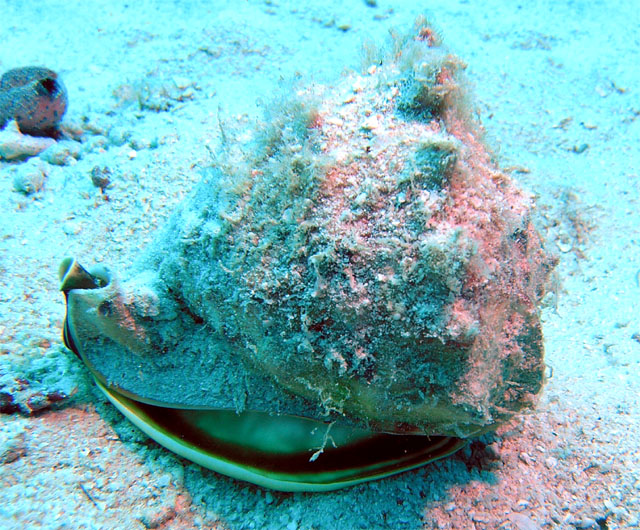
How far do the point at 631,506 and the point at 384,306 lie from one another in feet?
5.46

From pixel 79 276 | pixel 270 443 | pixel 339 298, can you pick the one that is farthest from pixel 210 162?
pixel 270 443

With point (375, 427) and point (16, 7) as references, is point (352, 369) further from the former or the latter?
point (16, 7)

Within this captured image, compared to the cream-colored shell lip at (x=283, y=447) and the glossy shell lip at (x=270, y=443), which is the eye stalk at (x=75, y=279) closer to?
the glossy shell lip at (x=270, y=443)

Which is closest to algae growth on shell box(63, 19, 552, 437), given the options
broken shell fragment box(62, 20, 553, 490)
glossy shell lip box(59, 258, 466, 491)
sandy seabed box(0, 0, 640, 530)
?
broken shell fragment box(62, 20, 553, 490)

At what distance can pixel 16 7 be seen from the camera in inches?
222

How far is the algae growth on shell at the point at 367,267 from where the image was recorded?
1.49 m

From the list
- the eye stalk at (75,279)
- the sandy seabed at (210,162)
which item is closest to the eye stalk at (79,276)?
the eye stalk at (75,279)

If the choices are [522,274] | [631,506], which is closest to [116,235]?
[522,274]

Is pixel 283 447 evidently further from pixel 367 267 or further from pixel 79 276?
pixel 79 276

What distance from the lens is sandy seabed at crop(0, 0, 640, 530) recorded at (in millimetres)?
2016

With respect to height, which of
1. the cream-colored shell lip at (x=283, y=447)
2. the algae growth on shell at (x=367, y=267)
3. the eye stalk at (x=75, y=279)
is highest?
the algae growth on shell at (x=367, y=267)

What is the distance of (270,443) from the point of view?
6.92 feet

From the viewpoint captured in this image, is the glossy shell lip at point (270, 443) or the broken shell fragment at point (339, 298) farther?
the glossy shell lip at point (270, 443)

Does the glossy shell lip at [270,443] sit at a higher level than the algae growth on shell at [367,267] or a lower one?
A: lower
